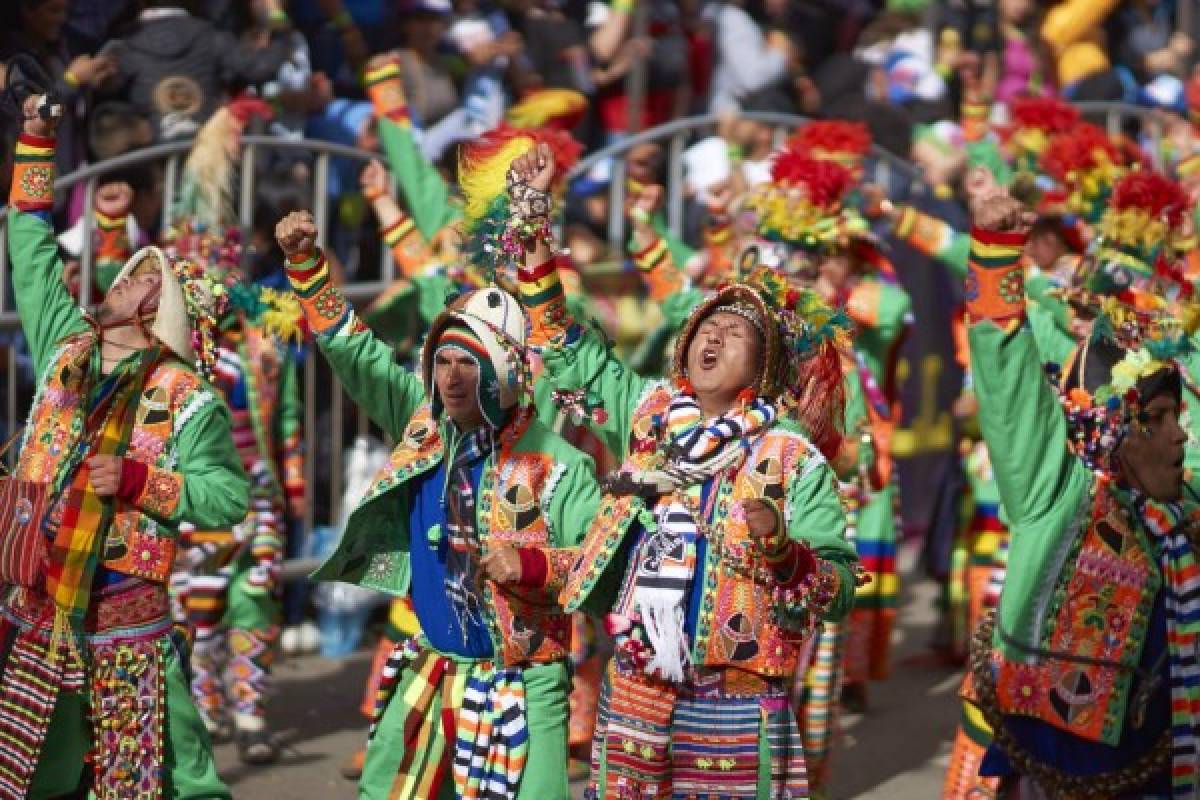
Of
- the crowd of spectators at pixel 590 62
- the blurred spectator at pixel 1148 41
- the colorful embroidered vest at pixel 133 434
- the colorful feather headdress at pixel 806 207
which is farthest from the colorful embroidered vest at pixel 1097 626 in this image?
the blurred spectator at pixel 1148 41

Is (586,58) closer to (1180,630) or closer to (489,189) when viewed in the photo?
(489,189)

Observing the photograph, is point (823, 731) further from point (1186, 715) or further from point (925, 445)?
point (925, 445)

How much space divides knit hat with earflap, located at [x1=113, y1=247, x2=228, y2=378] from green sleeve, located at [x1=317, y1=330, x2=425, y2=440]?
55 centimetres

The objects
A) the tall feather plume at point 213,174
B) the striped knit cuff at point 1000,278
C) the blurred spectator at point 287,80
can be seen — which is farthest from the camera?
the blurred spectator at point 287,80

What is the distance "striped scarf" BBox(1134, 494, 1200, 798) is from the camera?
5.89 metres

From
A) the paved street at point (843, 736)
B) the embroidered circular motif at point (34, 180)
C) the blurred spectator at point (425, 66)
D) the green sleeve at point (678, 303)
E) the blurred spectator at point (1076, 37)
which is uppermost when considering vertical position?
the blurred spectator at point (1076, 37)

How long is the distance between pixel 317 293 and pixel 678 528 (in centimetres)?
132

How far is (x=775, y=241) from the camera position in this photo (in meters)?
9.16

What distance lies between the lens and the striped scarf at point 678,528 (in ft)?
19.2

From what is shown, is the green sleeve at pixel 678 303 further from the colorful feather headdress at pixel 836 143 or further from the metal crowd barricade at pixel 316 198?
the metal crowd barricade at pixel 316 198

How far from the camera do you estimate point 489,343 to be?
6.41m

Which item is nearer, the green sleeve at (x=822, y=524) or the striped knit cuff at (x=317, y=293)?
the green sleeve at (x=822, y=524)

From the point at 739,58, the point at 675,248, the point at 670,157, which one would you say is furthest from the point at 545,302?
the point at 739,58

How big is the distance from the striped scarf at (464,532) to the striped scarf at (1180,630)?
5.80 ft
